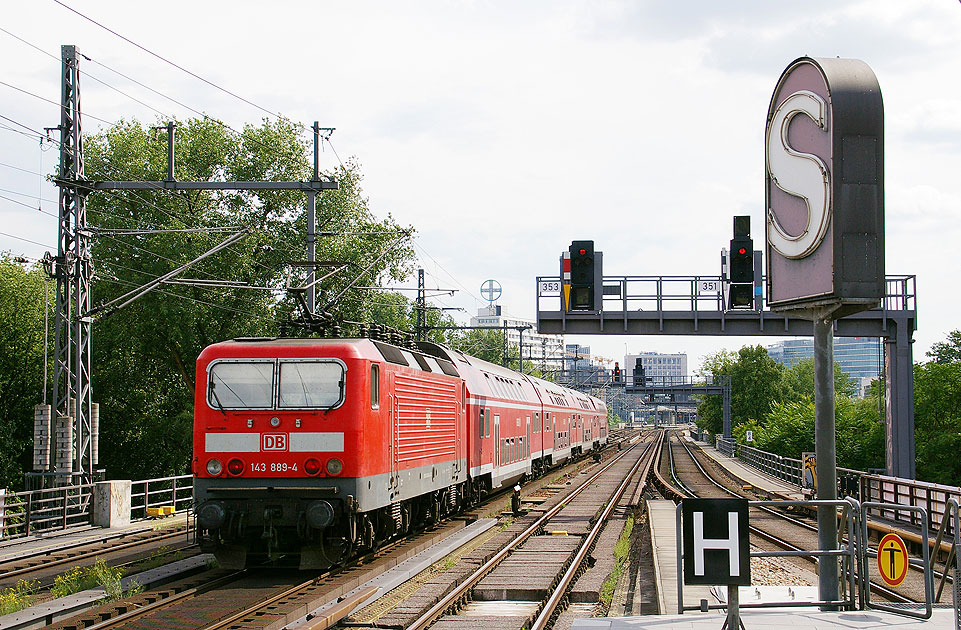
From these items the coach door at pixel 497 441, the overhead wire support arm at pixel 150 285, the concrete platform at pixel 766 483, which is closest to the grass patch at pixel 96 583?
the overhead wire support arm at pixel 150 285

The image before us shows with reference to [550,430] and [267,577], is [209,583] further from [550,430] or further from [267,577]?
[550,430]

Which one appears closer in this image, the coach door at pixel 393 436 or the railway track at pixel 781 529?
the railway track at pixel 781 529

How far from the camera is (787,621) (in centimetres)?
895

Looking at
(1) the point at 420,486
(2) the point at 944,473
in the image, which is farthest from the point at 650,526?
(2) the point at 944,473

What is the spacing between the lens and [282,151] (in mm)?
40438

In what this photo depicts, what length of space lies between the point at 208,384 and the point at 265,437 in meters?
1.18

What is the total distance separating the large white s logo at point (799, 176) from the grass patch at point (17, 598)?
9729 millimetres

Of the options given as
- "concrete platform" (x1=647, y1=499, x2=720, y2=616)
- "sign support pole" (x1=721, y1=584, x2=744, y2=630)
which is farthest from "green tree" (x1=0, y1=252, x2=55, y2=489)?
"sign support pole" (x1=721, y1=584, x2=744, y2=630)

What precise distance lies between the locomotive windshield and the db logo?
41 centimetres

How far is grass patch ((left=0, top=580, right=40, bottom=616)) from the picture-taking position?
10.9m

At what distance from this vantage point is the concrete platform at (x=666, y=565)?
36.3 feet

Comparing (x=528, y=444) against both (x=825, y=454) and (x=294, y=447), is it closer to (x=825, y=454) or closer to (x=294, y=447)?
(x=294, y=447)

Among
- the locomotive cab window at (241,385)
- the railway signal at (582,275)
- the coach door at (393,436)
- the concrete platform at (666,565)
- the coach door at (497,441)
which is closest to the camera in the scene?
the concrete platform at (666,565)

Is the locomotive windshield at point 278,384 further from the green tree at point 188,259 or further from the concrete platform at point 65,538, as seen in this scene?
the green tree at point 188,259
